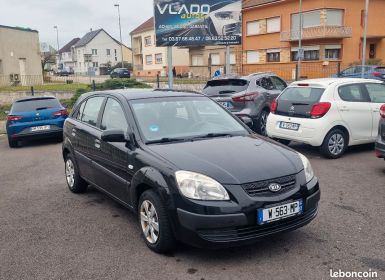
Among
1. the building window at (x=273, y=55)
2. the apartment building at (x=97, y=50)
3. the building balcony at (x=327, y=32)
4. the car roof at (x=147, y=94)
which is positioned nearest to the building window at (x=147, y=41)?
the apartment building at (x=97, y=50)

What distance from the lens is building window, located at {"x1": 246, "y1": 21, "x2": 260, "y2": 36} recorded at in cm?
3930

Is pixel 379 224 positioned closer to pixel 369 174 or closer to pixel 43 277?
pixel 369 174

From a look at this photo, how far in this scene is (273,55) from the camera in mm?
38344

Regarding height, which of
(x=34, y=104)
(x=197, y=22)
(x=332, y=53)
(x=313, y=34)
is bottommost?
(x=34, y=104)

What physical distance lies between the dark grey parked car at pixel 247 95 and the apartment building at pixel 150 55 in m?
42.6

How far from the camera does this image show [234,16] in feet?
62.7

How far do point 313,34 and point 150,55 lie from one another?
105 feet

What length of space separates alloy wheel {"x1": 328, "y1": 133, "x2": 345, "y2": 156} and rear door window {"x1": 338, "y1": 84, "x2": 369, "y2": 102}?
2.44ft


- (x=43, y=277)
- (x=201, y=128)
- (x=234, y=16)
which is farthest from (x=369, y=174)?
(x=234, y=16)

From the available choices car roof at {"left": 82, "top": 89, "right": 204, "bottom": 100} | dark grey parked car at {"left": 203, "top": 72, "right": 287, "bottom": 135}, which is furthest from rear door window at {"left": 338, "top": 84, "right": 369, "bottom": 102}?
car roof at {"left": 82, "top": 89, "right": 204, "bottom": 100}

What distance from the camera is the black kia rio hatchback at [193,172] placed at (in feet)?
11.8

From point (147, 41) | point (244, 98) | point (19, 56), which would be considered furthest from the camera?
point (147, 41)

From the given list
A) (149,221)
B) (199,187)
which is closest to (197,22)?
(149,221)

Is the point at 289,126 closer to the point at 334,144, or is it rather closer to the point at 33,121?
the point at 334,144
